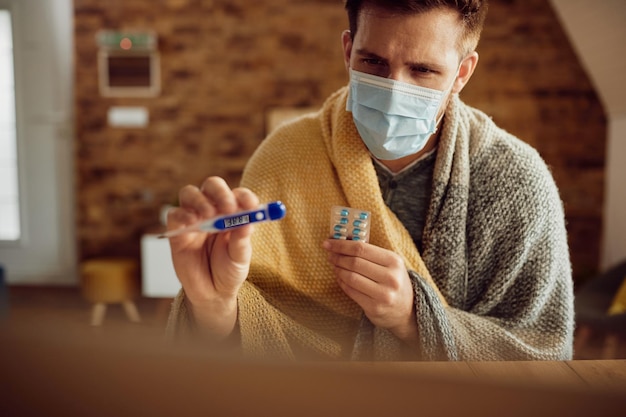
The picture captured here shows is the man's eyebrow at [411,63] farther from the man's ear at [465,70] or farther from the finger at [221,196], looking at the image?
the finger at [221,196]

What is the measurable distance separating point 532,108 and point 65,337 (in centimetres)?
392

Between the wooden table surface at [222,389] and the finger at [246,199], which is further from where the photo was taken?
the finger at [246,199]

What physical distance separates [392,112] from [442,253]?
0.29 metres

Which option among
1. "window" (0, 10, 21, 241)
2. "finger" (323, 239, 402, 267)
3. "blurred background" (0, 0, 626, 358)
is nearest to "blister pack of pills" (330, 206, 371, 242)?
"finger" (323, 239, 402, 267)

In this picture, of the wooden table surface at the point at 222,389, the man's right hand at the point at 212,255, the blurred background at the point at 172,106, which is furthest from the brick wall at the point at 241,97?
the wooden table surface at the point at 222,389

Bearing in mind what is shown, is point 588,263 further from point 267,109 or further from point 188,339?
point 188,339

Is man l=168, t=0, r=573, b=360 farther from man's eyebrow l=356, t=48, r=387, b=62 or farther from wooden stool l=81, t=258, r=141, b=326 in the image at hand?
wooden stool l=81, t=258, r=141, b=326

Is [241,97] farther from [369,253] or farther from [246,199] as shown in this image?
[246,199]

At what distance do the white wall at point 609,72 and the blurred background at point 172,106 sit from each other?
32 mm

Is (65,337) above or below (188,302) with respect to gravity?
above

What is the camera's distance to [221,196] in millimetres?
550

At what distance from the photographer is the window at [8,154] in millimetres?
3921

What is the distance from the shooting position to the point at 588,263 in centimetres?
372

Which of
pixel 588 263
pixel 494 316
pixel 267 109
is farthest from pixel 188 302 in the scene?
pixel 588 263
